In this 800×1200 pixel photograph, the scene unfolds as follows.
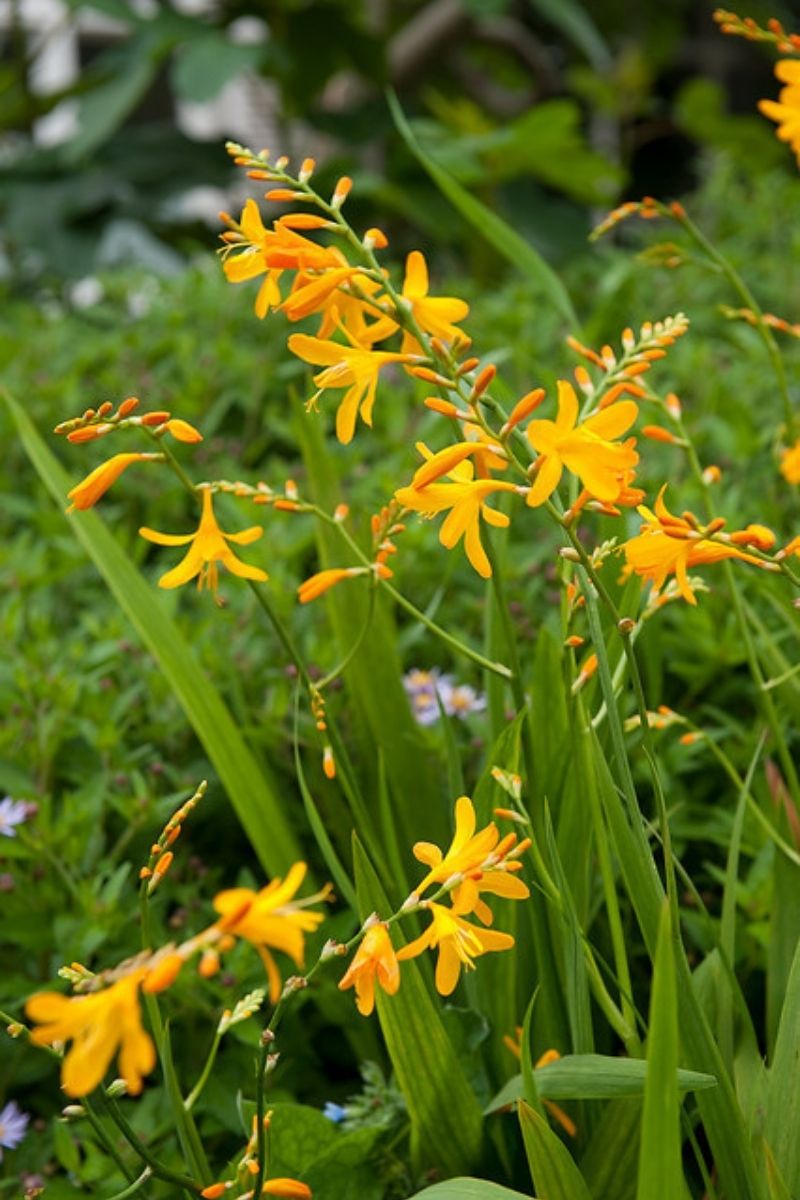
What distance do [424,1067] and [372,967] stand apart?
0.26 m

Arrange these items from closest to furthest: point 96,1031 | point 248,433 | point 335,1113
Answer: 1. point 96,1031
2. point 335,1113
3. point 248,433

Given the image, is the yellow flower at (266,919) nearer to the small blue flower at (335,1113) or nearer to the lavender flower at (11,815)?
the small blue flower at (335,1113)

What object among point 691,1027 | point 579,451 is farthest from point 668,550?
point 691,1027

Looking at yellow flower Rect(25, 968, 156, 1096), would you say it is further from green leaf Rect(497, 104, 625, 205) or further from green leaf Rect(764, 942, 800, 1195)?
green leaf Rect(497, 104, 625, 205)

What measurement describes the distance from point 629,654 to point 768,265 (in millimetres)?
2086

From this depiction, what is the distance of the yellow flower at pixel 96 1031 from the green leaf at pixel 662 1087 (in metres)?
0.27

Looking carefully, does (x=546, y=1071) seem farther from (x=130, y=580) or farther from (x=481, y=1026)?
(x=130, y=580)

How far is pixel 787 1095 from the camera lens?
934 millimetres

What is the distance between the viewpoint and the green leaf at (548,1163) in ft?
2.90

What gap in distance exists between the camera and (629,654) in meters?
0.86

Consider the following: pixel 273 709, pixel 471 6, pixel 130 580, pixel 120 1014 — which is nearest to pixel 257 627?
pixel 273 709

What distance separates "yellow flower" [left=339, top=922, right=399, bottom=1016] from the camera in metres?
0.76

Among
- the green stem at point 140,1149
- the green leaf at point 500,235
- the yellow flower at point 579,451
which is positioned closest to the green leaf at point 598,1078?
the green stem at point 140,1149

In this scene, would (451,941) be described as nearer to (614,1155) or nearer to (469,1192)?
(469,1192)
